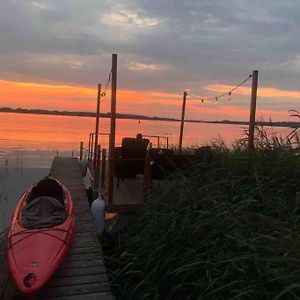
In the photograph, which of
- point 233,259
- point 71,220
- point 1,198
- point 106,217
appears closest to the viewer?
point 233,259

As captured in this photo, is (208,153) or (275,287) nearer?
(275,287)

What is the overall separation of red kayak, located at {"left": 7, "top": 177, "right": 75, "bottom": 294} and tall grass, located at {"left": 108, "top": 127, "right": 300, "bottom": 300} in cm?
85

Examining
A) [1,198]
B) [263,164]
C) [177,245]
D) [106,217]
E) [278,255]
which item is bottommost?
[1,198]

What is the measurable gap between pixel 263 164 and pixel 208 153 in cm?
201

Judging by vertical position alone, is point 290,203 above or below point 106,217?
above

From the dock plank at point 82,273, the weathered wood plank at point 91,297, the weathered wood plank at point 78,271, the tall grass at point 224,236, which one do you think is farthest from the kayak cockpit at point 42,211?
the weathered wood plank at point 91,297

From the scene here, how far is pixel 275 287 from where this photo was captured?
412 cm

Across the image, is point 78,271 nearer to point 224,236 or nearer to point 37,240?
point 37,240

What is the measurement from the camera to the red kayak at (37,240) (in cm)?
522

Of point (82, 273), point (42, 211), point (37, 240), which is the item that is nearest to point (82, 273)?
point (82, 273)

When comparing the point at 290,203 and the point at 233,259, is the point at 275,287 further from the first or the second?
the point at 290,203

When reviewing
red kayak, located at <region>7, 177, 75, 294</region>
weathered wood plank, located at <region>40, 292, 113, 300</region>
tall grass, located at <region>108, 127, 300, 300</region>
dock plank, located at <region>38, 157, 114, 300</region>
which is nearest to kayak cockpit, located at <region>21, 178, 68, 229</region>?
red kayak, located at <region>7, 177, 75, 294</region>

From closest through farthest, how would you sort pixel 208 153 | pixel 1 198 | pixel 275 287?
pixel 275 287 < pixel 208 153 < pixel 1 198

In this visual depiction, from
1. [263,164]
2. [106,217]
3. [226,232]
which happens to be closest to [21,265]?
[226,232]
